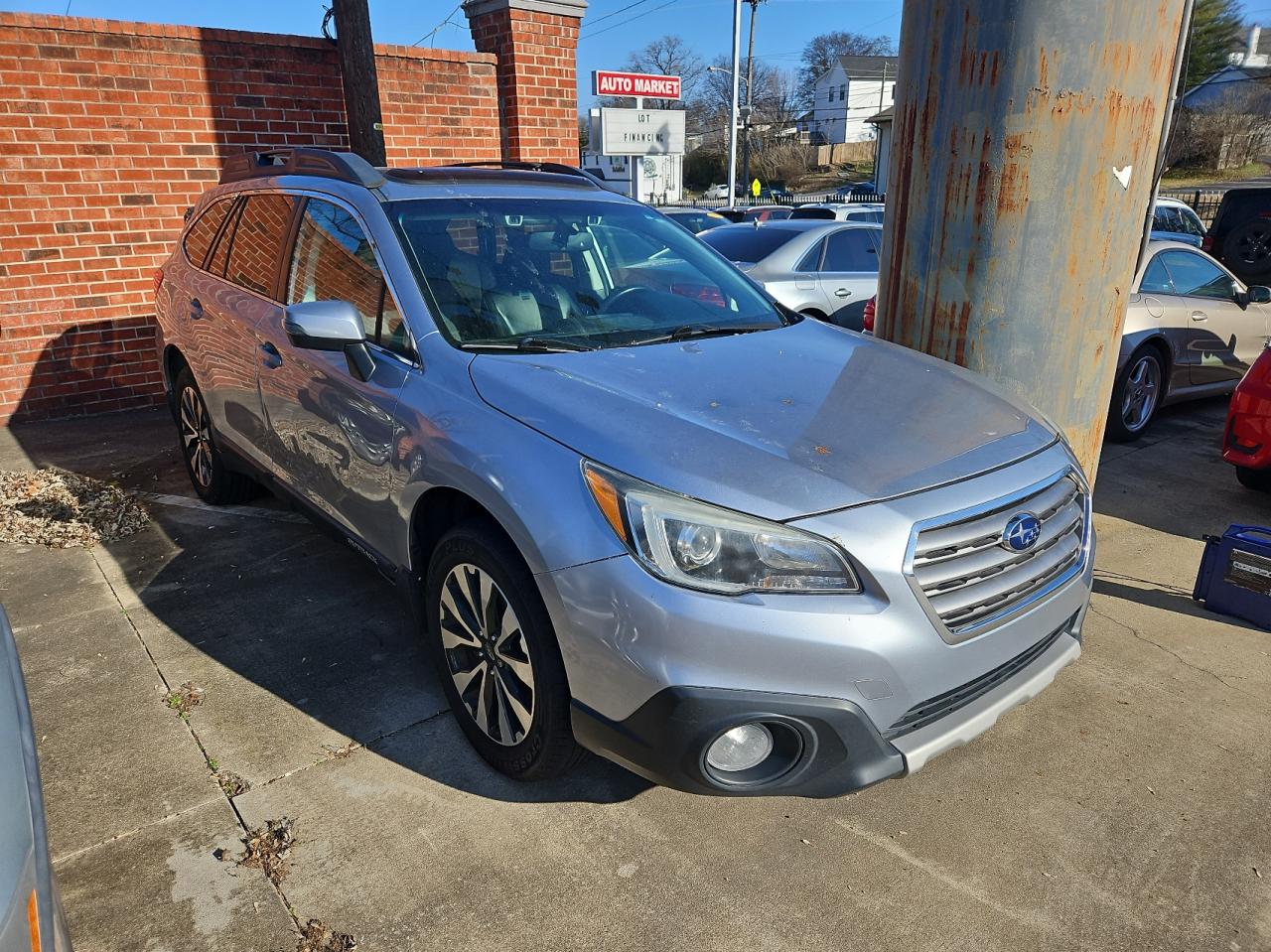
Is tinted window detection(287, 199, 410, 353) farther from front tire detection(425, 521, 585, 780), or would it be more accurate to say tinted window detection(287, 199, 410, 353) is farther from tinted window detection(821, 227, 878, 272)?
tinted window detection(821, 227, 878, 272)

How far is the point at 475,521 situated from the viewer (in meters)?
2.54

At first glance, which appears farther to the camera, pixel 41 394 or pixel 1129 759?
pixel 41 394

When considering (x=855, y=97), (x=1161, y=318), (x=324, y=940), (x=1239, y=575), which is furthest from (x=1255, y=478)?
(x=855, y=97)

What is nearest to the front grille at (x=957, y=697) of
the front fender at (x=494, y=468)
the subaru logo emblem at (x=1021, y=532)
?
the subaru logo emblem at (x=1021, y=532)

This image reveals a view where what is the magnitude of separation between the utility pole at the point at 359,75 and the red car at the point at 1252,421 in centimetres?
607

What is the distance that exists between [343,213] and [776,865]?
2690mm

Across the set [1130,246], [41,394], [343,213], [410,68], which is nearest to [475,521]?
[343,213]

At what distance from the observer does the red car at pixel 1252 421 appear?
4.71 meters

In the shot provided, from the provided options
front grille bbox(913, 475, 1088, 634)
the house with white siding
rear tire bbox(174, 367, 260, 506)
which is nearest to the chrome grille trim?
front grille bbox(913, 475, 1088, 634)

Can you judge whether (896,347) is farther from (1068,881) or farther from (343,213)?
(343,213)

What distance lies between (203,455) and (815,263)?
5466mm

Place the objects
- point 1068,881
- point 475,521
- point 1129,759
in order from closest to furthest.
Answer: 1. point 1068,881
2. point 475,521
3. point 1129,759

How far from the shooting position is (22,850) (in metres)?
1.33

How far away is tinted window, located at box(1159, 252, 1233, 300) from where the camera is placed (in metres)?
6.90
